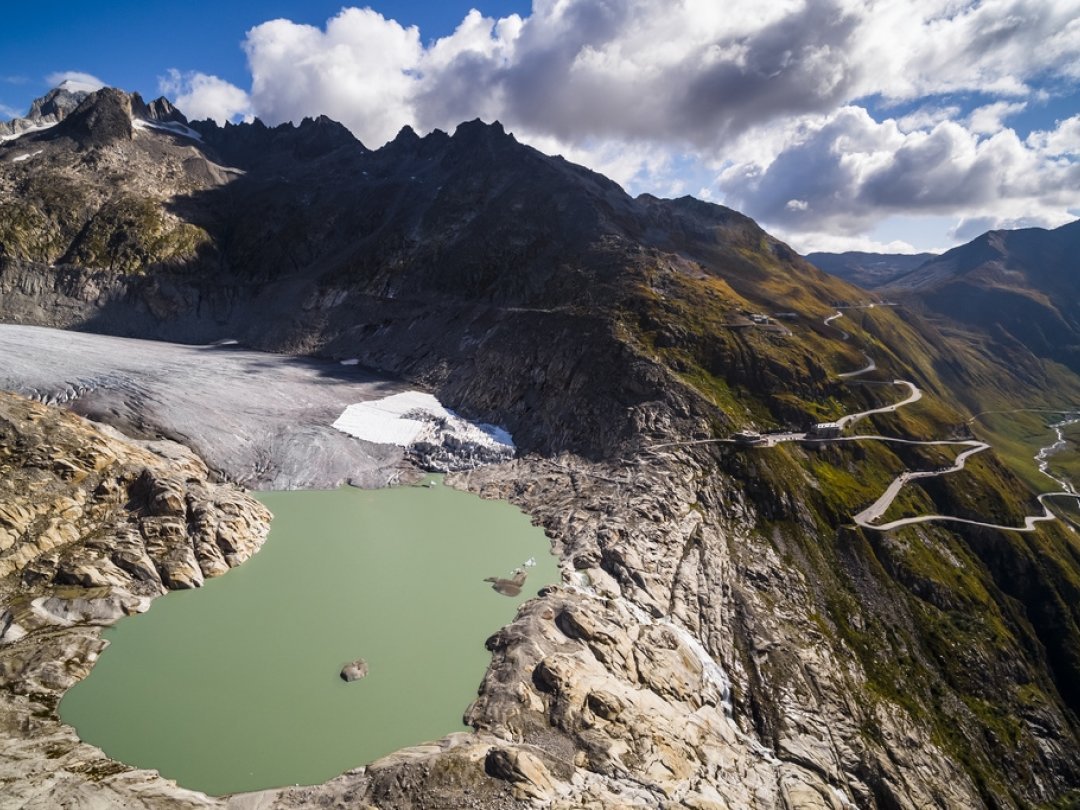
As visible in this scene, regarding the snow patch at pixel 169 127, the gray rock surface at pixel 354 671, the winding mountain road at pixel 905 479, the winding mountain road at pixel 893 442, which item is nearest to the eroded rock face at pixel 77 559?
the gray rock surface at pixel 354 671

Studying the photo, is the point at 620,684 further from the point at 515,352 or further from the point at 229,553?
the point at 515,352

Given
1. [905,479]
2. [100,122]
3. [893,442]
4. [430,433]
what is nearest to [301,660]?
[430,433]

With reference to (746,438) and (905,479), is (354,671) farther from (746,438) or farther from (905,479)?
(905,479)

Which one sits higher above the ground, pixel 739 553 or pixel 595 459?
pixel 595 459

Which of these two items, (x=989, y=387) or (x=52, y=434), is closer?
(x=52, y=434)

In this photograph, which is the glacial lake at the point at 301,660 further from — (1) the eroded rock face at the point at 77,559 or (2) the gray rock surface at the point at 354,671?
(1) the eroded rock face at the point at 77,559

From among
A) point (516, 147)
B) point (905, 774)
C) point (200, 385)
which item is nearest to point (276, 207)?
point (516, 147)

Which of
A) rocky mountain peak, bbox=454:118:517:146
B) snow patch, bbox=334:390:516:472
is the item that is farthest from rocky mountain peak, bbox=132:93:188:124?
snow patch, bbox=334:390:516:472
